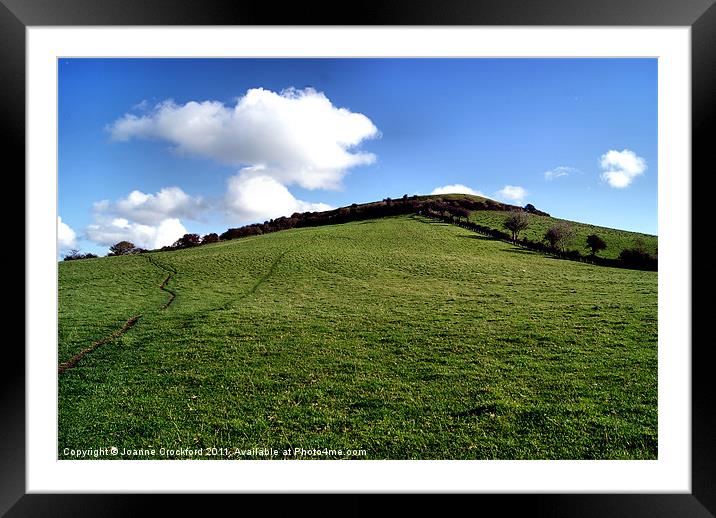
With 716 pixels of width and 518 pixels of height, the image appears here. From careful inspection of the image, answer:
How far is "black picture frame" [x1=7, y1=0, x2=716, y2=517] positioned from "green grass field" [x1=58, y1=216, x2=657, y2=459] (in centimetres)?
116

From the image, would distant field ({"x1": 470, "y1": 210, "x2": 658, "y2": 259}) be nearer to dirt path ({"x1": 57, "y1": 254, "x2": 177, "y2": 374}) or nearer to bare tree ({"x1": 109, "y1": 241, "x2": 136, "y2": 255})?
dirt path ({"x1": 57, "y1": 254, "x2": 177, "y2": 374})

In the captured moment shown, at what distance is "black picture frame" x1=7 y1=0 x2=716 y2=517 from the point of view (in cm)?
342

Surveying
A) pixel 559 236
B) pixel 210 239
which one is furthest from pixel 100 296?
pixel 559 236

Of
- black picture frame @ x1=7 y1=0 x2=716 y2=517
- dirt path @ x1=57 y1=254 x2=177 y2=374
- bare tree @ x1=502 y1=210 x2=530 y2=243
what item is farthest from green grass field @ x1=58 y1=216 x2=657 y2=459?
bare tree @ x1=502 y1=210 x2=530 y2=243

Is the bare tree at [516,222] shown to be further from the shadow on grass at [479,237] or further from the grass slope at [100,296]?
the grass slope at [100,296]

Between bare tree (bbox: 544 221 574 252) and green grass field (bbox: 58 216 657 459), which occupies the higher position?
bare tree (bbox: 544 221 574 252)

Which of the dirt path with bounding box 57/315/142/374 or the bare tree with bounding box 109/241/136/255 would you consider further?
the bare tree with bounding box 109/241/136/255
